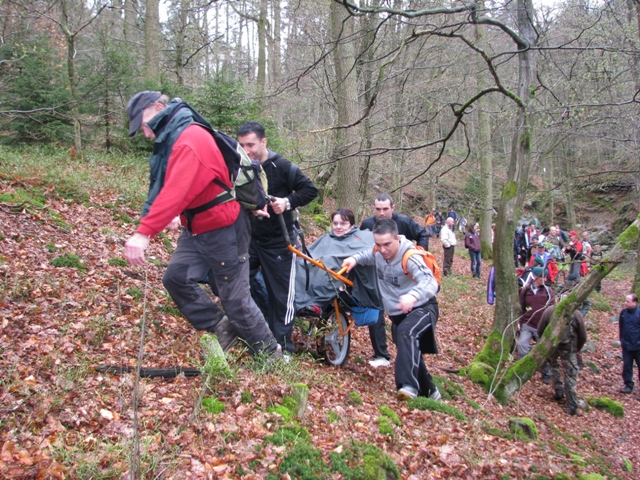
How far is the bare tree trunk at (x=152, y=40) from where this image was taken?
15.0 meters

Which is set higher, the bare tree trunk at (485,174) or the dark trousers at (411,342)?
the bare tree trunk at (485,174)

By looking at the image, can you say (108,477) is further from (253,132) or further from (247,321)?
(253,132)

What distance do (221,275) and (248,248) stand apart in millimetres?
436

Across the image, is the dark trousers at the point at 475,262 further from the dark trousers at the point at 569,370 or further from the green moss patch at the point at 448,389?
the green moss patch at the point at 448,389

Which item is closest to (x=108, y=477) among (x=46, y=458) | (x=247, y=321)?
(x=46, y=458)

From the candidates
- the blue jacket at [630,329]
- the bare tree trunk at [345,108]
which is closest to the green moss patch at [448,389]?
the bare tree trunk at [345,108]

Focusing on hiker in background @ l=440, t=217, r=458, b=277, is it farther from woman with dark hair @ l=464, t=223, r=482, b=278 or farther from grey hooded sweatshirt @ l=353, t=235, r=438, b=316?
grey hooded sweatshirt @ l=353, t=235, r=438, b=316

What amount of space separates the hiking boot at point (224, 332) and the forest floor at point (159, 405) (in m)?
0.21

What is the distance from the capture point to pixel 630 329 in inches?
426

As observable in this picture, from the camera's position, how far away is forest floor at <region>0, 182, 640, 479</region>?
306cm

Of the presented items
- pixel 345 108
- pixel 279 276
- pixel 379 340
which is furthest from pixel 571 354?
pixel 345 108

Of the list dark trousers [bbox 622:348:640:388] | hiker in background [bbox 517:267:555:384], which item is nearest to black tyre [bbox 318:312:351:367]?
hiker in background [bbox 517:267:555:384]

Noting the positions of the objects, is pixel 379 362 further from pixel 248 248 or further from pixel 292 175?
pixel 248 248

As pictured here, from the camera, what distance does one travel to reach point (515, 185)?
8102 mm
